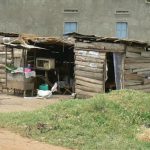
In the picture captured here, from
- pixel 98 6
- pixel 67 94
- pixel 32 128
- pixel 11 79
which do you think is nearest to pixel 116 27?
pixel 98 6

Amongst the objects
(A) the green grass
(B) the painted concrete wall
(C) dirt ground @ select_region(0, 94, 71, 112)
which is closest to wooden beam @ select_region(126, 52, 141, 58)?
(C) dirt ground @ select_region(0, 94, 71, 112)

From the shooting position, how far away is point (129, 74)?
66.1 ft

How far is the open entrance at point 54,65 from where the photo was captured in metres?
22.4

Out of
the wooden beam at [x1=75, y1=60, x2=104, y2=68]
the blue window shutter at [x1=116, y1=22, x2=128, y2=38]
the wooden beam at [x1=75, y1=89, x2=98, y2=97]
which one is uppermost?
the blue window shutter at [x1=116, y1=22, x2=128, y2=38]

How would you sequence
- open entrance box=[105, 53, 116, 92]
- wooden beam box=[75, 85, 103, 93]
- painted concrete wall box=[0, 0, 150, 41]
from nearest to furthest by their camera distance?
1. wooden beam box=[75, 85, 103, 93]
2. open entrance box=[105, 53, 116, 92]
3. painted concrete wall box=[0, 0, 150, 41]

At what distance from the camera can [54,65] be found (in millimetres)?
22547

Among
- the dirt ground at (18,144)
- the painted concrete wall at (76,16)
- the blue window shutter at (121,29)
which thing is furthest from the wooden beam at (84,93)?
the blue window shutter at (121,29)

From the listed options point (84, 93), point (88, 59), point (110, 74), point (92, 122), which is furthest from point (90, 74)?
point (92, 122)

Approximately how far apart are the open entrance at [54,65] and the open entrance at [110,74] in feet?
6.32

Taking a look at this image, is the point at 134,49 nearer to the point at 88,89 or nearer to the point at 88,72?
the point at 88,72

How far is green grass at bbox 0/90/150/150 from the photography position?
10.7 m

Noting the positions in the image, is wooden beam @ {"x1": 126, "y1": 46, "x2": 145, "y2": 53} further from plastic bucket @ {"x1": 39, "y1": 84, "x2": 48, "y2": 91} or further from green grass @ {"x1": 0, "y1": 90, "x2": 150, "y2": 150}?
Result: green grass @ {"x1": 0, "y1": 90, "x2": 150, "y2": 150}

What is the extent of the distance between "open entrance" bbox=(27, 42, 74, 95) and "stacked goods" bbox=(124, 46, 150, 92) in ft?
10.6

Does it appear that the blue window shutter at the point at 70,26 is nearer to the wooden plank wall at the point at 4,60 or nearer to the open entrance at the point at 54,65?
the open entrance at the point at 54,65
